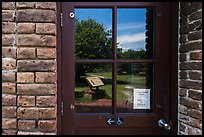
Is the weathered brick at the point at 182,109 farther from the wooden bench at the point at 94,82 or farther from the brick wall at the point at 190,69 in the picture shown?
the wooden bench at the point at 94,82

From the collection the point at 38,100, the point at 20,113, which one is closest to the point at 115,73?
the point at 38,100

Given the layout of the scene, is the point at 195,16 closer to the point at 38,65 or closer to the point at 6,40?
the point at 38,65

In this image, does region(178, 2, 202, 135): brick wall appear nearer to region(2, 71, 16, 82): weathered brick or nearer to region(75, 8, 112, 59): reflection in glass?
region(75, 8, 112, 59): reflection in glass

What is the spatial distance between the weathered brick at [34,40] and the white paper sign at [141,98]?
82cm

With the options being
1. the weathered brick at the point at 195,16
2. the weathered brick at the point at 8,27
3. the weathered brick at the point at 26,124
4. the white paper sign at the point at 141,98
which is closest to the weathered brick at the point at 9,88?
the weathered brick at the point at 26,124

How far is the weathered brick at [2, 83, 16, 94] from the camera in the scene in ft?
5.91

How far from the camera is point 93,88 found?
6.89ft

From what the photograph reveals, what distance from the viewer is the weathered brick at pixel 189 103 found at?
5.96 feet

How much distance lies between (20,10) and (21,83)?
0.54 m

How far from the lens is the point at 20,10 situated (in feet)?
6.00

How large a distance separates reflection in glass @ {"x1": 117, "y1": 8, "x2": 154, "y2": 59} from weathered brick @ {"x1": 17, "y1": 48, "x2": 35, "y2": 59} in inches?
27.7

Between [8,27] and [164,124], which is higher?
[8,27]

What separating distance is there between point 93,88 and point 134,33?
22.9 inches

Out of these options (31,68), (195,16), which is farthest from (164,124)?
(31,68)
